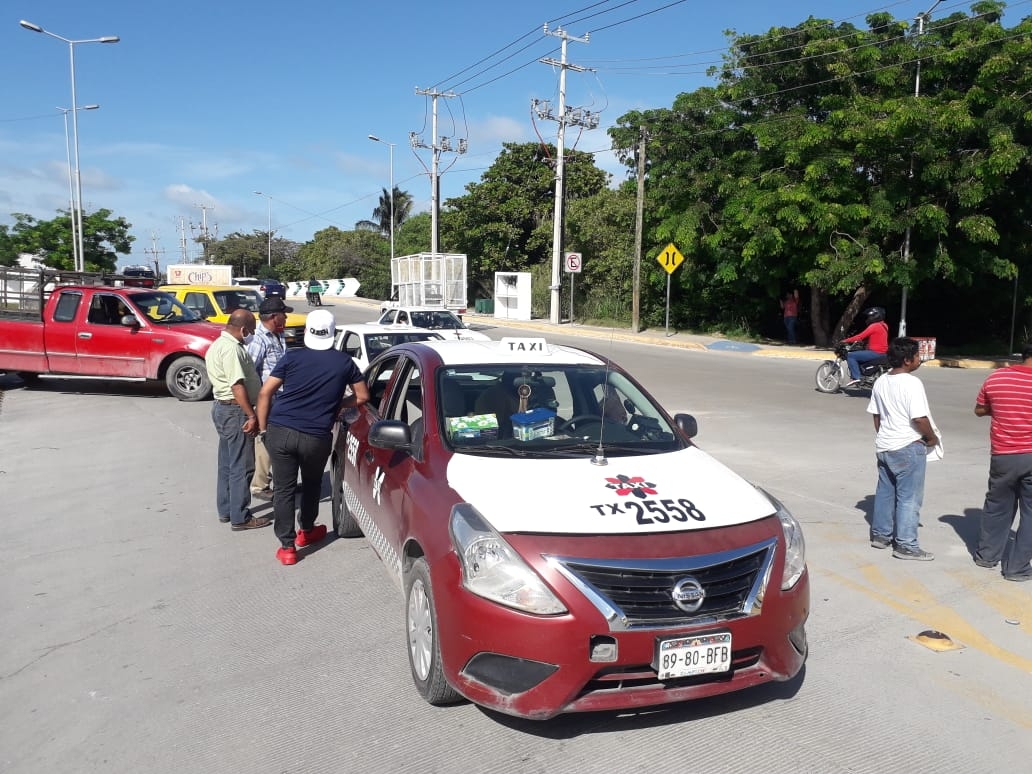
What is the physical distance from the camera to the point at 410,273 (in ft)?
114

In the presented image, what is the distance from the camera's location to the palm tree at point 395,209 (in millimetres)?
82312

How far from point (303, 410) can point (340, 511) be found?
1.19m

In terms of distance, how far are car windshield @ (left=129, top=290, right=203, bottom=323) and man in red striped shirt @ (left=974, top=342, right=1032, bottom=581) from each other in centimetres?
1253

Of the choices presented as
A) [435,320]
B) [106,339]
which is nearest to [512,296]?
[435,320]

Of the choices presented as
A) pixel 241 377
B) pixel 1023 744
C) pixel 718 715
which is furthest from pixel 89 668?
pixel 1023 744

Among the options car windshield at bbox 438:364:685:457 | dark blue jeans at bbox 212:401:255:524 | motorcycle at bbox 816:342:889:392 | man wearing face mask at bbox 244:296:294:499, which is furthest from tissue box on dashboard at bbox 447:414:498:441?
motorcycle at bbox 816:342:889:392

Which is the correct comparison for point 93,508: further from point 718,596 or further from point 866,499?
point 866,499

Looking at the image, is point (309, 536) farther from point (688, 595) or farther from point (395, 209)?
point (395, 209)

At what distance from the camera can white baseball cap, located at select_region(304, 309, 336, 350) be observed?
5.70m

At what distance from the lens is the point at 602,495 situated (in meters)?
3.82

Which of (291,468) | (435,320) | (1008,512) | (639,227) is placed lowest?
(1008,512)

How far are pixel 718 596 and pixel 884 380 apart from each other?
334 centimetres

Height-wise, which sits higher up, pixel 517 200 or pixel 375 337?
pixel 517 200

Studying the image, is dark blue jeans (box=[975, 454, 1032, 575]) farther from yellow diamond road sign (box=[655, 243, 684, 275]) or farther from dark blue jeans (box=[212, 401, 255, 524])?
yellow diamond road sign (box=[655, 243, 684, 275])
